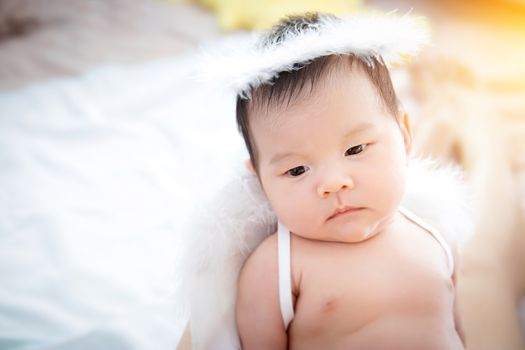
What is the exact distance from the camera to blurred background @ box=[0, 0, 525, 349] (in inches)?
42.1

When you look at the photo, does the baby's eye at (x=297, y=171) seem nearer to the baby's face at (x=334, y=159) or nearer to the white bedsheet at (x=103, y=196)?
the baby's face at (x=334, y=159)

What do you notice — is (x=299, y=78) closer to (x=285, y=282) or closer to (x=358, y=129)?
(x=358, y=129)

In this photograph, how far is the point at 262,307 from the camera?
0.83m

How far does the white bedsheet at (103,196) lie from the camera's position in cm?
105

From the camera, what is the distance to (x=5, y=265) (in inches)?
47.1

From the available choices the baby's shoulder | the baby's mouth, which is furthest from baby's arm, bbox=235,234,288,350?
the baby's mouth

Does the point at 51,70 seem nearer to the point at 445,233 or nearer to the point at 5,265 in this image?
the point at 5,265

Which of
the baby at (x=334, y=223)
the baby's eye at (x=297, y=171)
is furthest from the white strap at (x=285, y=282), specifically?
the baby's eye at (x=297, y=171)

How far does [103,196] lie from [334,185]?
0.84 m

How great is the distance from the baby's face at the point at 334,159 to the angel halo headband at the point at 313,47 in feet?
0.15

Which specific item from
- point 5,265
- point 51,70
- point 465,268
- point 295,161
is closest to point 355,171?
point 295,161

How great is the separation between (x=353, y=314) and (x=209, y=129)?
967 mm

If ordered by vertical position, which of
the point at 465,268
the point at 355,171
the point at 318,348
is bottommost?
the point at 465,268

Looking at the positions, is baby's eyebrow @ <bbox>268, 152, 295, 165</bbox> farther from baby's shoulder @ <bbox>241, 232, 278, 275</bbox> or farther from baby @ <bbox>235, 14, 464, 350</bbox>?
baby's shoulder @ <bbox>241, 232, 278, 275</bbox>
